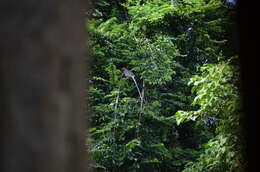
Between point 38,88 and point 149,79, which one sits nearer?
point 38,88

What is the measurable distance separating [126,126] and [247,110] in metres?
6.08

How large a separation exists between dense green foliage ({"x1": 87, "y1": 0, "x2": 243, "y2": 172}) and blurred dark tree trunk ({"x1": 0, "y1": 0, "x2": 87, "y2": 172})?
18.1 feet

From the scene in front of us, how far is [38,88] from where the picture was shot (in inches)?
34.7

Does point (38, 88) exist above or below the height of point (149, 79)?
above

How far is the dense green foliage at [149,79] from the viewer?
7582 mm

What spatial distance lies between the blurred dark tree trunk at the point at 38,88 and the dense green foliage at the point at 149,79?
5510 millimetres

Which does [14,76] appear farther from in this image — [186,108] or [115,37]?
[186,108]

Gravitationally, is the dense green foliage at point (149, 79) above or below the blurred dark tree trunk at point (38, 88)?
below

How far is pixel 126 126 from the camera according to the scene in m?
7.67

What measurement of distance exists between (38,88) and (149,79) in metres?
7.15

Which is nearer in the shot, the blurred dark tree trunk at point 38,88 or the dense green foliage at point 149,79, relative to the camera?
the blurred dark tree trunk at point 38,88

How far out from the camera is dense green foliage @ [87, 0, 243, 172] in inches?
299

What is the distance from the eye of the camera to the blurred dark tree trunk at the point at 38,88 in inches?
33.8

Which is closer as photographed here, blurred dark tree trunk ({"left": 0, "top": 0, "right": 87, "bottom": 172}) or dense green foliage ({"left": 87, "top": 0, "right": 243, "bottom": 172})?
blurred dark tree trunk ({"left": 0, "top": 0, "right": 87, "bottom": 172})
